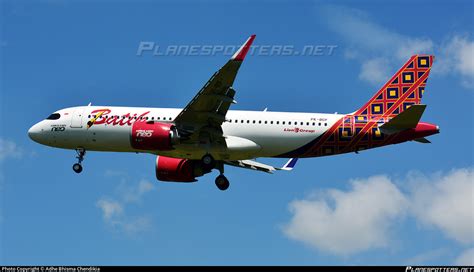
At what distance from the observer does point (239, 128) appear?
5747 centimetres

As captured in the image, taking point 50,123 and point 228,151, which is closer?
point 228,151

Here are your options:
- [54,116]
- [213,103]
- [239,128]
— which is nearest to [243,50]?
[213,103]


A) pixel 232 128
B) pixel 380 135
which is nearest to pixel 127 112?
pixel 232 128

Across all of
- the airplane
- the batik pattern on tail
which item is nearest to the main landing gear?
the airplane

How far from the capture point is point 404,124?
5441 cm

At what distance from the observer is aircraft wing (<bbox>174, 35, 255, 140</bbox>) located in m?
50.8

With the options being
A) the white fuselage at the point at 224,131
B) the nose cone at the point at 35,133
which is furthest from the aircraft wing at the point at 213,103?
the nose cone at the point at 35,133

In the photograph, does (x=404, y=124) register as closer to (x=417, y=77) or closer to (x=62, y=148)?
(x=417, y=77)

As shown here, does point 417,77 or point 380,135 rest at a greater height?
point 417,77

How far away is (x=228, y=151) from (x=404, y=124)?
37.0ft

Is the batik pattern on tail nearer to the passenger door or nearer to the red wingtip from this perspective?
the red wingtip

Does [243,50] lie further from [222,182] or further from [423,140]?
[423,140]

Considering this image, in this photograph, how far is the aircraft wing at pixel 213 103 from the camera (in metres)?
50.8

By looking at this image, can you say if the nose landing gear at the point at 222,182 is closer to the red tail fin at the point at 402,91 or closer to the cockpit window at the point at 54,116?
the red tail fin at the point at 402,91
